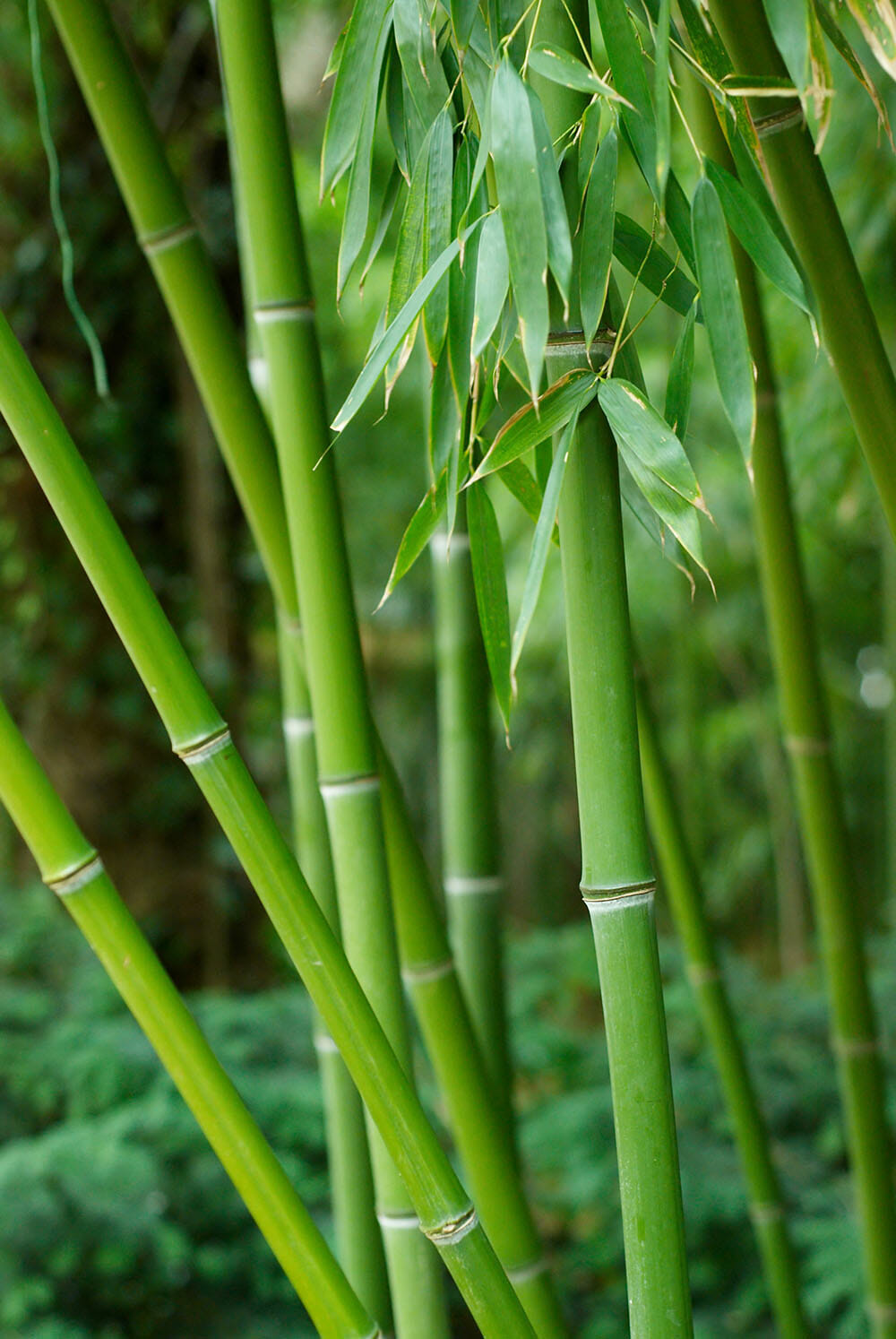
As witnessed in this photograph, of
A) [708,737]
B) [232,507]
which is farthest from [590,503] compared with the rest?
[708,737]

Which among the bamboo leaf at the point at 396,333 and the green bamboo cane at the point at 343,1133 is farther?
the green bamboo cane at the point at 343,1133

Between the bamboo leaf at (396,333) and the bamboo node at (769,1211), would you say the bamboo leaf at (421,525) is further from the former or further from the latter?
the bamboo node at (769,1211)

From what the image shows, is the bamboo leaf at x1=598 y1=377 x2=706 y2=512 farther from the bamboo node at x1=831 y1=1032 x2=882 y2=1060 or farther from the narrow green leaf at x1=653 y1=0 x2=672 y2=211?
the bamboo node at x1=831 y1=1032 x2=882 y2=1060

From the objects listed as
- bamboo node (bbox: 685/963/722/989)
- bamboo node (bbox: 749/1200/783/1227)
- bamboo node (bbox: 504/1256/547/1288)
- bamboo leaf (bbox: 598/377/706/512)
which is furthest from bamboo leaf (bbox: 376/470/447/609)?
bamboo node (bbox: 749/1200/783/1227)

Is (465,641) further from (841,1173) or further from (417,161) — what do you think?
(841,1173)

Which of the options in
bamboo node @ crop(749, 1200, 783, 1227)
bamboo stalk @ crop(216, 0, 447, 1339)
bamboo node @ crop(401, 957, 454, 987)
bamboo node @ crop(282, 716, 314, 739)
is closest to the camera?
bamboo stalk @ crop(216, 0, 447, 1339)

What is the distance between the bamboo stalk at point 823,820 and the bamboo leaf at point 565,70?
451 mm

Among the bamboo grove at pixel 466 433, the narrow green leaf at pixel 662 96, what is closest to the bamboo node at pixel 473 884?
the bamboo grove at pixel 466 433

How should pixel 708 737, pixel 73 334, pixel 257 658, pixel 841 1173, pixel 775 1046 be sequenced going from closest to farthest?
pixel 841 1173 → pixel 775 1046 → pixel 73 334 → pixel 257 658 → pixel 708 737

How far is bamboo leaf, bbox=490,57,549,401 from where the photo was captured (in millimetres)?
480

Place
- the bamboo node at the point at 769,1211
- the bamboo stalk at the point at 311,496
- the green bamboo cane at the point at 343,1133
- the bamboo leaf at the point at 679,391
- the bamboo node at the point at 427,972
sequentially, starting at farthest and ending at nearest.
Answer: the bamboo node at the point at 769,1211, the green bamboo cane at the point at 343,1133, the bamboo node at the point at 427,972, the bamboo stalk at the point at 311,496, the bamboo leaf at the point at 679,391

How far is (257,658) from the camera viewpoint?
281 cm

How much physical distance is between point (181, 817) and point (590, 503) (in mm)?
2230

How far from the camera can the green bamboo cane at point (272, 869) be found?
60 cm
